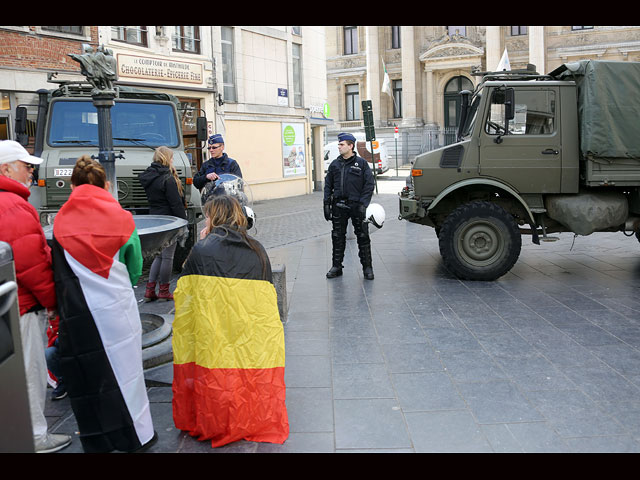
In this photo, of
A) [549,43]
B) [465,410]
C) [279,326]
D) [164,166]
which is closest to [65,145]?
[164,166]

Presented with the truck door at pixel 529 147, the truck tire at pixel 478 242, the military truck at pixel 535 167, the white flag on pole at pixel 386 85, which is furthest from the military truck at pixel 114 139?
the white flag on pole at pixel 386 85

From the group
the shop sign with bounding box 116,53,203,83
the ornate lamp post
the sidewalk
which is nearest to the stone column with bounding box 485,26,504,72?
the shop sign with bounding box 116,53,203,83

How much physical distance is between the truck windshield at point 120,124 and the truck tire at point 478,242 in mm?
4377

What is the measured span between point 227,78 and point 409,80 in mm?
27963

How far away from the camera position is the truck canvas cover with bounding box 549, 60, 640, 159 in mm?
8336

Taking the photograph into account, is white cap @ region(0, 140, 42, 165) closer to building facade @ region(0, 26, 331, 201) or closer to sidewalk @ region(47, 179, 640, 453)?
sidewalk @ region(47, 179, 640, 453)

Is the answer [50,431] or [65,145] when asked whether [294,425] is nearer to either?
[50,431]

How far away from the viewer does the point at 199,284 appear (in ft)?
12.8

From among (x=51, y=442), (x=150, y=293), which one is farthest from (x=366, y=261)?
(x=51, y=442)

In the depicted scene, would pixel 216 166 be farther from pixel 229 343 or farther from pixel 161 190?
pixel 229 343

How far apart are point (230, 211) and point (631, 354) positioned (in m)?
3.67

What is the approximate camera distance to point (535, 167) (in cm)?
868

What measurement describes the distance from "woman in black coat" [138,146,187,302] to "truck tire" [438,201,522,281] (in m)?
3.46

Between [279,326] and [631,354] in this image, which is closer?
[279,326]
